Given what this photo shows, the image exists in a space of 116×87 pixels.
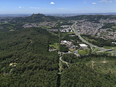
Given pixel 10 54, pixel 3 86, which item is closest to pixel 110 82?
pixel 3 86

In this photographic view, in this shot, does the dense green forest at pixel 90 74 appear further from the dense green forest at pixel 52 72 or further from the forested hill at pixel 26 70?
the forested hill at pixel 26 70

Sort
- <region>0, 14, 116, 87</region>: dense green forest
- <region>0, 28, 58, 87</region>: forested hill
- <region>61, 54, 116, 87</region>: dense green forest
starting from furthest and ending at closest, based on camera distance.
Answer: <region>61, 54, 116, 87</region>: dense green forest
<region>0, 14, 116, 87</region>: dense green forest
<region>0, 28, 58, 87</region>: forested hill

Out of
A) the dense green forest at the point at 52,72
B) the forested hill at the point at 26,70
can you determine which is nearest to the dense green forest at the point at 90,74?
the dense green forest at the point at 52,72

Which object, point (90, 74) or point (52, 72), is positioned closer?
point (90, 74)

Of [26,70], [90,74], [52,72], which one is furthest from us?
[26,70]

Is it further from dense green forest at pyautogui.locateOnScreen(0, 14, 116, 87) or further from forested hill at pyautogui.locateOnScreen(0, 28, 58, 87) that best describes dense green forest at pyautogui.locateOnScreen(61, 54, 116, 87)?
forested hill at pyautogui.locateOnScreen(0, 28, 58, 87)

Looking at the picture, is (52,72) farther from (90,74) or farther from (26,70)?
(90,74)

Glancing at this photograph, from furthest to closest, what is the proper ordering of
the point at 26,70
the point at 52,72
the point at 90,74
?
the point at 26,70, the point at 52,72, the point at 90,74

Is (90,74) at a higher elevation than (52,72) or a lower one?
lower

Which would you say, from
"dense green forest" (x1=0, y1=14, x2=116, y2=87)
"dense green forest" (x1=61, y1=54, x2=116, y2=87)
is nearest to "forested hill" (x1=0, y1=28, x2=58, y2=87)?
"dense green forest" (x1=0, y1=14, x2=116, y2=87)

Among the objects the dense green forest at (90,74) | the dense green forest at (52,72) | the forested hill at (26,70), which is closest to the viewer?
the forested hill at (26,70)

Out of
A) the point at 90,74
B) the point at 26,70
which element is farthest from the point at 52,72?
the point at 90,74

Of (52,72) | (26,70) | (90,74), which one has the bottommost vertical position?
(90,74)
